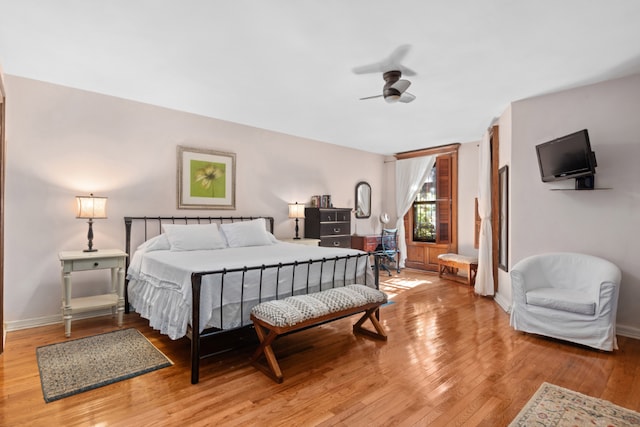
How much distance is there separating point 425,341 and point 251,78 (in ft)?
10.5

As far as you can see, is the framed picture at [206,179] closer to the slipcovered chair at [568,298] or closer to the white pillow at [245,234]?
the white pillow at [245,234]

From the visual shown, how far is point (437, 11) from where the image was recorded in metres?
2.38

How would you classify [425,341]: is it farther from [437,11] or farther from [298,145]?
[298,145]

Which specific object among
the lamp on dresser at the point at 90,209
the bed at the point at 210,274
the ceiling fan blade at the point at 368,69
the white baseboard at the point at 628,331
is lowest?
the white baseboard at the point at 628,331

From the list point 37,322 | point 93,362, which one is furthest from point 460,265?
point 37,322

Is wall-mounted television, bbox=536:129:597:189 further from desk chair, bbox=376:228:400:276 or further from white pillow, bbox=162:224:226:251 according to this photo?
white pillow, bbox=162:224:226:251

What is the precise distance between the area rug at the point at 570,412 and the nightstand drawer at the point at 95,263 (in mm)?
3716

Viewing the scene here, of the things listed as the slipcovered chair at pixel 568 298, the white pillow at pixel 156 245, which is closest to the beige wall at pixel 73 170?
the white pillow at pixel 156 245

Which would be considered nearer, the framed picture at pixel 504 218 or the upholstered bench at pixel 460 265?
the framed picture at pixel 504 218

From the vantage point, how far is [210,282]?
2580 mm

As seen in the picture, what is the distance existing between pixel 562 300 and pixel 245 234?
3.61 meters

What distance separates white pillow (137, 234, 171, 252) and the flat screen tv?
4403 millimetres

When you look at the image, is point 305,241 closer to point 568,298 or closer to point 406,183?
point 406,183

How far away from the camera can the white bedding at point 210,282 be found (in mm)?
2623
